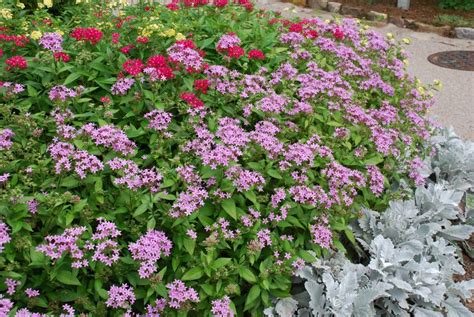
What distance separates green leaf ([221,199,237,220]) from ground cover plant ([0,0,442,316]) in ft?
0.05

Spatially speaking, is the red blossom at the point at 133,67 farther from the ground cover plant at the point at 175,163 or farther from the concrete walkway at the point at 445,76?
the concrete walkway at the point at 445,76

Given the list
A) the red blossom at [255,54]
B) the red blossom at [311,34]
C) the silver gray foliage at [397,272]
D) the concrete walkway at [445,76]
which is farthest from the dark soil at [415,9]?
the red blossom at [255,54]

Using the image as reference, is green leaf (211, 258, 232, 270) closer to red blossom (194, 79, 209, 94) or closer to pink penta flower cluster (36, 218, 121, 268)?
pink penta flower cluster (36, 218, 121, 268)

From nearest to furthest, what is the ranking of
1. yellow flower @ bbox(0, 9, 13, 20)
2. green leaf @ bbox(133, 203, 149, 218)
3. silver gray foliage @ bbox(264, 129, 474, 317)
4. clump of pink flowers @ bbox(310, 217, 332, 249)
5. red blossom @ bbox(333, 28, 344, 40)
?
green leaf @ bbox(133, 203, 149, 218) → clump of pink flowers @ bbox(310, 217, 332, 249) → silver gray foliage @ bbox(264, 129, 474, 317) → yellow flower @ bbox(0, 9, 13, 20) → red blossom @ bbox(333, 28, 344, 40)

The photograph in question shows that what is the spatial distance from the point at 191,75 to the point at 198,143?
0.64 m

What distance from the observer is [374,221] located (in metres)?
3.47

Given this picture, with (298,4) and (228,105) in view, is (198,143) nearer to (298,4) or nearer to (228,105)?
(228,105)

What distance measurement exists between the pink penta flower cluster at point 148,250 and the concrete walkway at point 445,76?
337 cm

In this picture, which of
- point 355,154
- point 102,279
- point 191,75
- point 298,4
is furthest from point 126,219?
point 298,4

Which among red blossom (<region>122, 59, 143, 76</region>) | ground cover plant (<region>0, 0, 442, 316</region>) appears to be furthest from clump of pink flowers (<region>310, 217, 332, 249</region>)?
red blossom (<region>122, 59, 143, 76</region>)

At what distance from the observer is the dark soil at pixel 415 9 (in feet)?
33.4

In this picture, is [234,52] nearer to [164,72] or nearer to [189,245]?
[164,72]

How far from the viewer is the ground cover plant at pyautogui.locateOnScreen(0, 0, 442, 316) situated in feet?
7.91

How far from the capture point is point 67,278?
2312 millimetres
